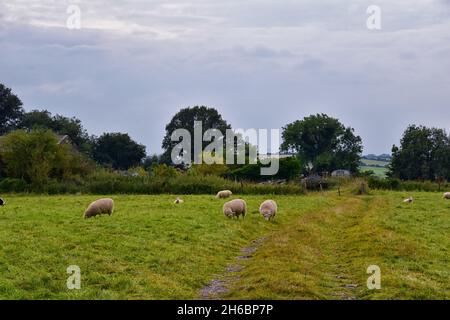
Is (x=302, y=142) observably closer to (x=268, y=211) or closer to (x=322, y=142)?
(x=322, y=142)

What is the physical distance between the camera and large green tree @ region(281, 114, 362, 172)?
129 m

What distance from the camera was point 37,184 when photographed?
5903 centimetres

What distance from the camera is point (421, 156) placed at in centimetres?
12262

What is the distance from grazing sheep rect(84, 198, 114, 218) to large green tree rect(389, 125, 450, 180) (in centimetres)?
9989

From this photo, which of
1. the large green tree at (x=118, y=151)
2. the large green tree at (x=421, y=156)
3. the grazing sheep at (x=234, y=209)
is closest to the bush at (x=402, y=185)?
the grazing sheep at (x=234, y=209)

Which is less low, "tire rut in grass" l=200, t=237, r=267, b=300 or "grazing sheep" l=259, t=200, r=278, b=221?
"grazing sheep" l=259, t=200, r=278, b=221

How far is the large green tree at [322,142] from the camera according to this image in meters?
129

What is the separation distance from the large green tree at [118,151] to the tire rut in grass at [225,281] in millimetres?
106403

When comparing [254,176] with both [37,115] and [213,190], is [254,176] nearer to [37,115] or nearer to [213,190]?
[213,190]

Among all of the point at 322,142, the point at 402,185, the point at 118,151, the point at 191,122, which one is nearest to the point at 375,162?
the point at 322,142

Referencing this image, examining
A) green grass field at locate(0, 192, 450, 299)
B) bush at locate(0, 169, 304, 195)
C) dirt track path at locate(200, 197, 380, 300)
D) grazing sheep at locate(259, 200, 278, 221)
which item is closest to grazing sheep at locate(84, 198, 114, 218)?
green grass field at locate(0, 192, 450, 299)

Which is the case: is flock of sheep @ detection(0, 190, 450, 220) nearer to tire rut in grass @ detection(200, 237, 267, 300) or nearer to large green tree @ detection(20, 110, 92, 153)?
tire rut in grass @ detection(200, 237, 267, 300)

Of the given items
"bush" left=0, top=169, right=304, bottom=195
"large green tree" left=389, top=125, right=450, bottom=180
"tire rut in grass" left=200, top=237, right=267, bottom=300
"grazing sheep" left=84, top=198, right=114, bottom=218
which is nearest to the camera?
"tire rut in grass" left=200, top=237, right=267, bottom=300

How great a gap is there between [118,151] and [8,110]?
83.9ft
